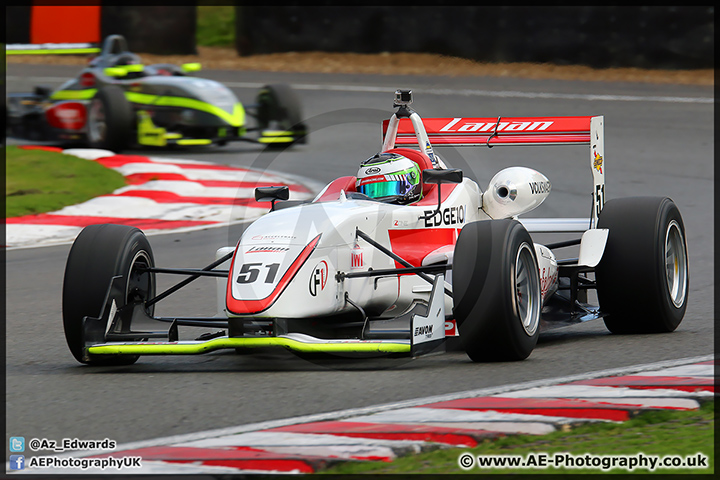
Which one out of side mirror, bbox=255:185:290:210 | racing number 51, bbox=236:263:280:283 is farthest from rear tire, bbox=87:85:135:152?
racing number 51, bbox=236:263:280:283

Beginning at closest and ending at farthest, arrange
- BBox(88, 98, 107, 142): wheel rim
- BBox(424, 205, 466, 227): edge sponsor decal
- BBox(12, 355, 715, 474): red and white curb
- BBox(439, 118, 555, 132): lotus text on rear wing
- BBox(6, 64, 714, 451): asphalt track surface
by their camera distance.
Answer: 1. BBox(12, 355, 715, 474): red and white curb
2. BBox(6, 64, 714, 451): asphalt track surface
3. BBox(424, 205, 466, 227): edge sponsor decal
4. BBox(439, 118, 555, 132): lotus text on rear wing
5. BBox(88, 98, 107, 142): wheel rim

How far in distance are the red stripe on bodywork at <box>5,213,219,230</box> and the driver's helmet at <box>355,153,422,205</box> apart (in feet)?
16.0

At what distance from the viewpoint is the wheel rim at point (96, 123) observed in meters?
15.9

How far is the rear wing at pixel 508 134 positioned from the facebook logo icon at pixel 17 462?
3.58m

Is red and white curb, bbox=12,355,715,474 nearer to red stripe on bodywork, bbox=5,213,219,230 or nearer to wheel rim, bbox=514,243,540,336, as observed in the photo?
wheel rim, bbox=514,243,540,336

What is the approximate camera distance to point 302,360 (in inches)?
245

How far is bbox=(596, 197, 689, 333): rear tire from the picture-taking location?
6.77m

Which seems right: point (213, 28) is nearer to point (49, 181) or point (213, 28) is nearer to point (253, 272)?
point (49, 181)

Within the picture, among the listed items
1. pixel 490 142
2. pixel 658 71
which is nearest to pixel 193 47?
pixel 658 71

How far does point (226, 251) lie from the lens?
6.96m

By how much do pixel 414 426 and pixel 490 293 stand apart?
1.23 m

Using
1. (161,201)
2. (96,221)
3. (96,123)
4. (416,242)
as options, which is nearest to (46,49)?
(96,123)

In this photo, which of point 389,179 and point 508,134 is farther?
point 508,134

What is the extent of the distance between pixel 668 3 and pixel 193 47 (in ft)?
38.4
